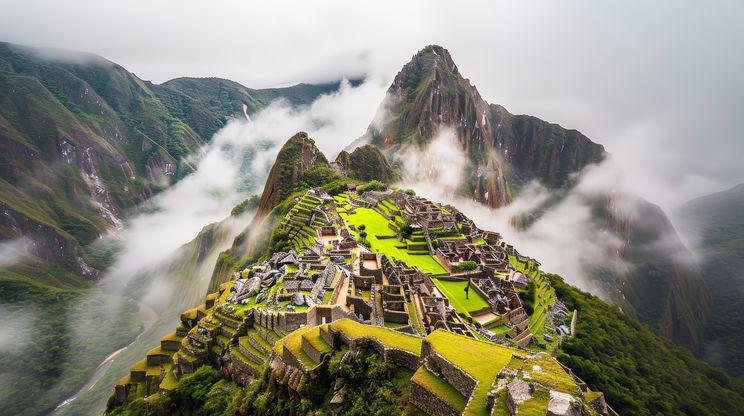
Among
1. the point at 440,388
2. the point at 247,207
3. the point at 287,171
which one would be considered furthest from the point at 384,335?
the point at 247,207

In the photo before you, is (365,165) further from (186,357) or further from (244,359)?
(244,359)

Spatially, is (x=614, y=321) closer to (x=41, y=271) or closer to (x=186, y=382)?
(x=186, y=382)

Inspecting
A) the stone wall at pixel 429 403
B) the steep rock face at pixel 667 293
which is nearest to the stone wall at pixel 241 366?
the stone wall at pixel 429 403

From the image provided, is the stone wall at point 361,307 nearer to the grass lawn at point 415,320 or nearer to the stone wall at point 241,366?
the grass lawn at point 415,320

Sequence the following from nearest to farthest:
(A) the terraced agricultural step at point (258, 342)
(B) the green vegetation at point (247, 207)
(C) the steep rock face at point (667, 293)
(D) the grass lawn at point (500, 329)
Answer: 1. (A) the terraced agricultural step at point (258, 342)
2. (D) the grass lawn at point (500, 329)
3. (B) the green vegetation at point (247, 207)
4. (C) the steep rock face at point (667, 293)

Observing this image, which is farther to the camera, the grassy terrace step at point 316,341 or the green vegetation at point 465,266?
the green vegetation at point 465,266

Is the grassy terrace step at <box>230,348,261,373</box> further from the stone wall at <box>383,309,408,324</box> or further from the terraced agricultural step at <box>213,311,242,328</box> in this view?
the stone wall at <box>383,309,408,324</box>
